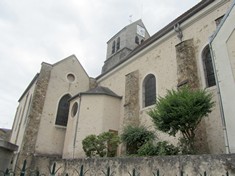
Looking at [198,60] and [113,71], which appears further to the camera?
[113,71]

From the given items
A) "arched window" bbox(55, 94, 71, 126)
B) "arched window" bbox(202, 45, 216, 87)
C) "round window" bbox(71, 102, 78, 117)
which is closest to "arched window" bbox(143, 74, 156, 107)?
"arched window" bbox(202, 45, 216, 87)

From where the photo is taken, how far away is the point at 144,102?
13555 millimetres

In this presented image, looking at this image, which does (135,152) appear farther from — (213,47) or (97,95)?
(213,47)

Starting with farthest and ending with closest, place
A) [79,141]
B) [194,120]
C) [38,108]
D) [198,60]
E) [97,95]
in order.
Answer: [38,108]
[97,95]
[79,141]
[198,60]
[194,120]

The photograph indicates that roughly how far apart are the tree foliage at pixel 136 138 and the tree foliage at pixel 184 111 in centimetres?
281

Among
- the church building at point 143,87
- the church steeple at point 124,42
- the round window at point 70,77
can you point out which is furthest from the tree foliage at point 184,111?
the church steeple at point 124,42

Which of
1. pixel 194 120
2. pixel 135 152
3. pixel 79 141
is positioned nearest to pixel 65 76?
pixel 79 141

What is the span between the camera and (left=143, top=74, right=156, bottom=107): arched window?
13202 mm

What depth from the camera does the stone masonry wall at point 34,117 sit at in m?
14.4

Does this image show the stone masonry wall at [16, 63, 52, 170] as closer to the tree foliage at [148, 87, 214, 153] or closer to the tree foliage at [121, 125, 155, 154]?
the tree foliage at [121, 125, 155, 154]

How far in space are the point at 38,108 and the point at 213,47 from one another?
13298mm

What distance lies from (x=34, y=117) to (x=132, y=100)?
7.84 metres

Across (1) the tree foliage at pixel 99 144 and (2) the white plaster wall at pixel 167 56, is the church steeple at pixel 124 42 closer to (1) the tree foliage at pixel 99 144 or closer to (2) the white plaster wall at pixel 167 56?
(2) the white plaster wall at pixel 167 56

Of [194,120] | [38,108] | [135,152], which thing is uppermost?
[38,108]
